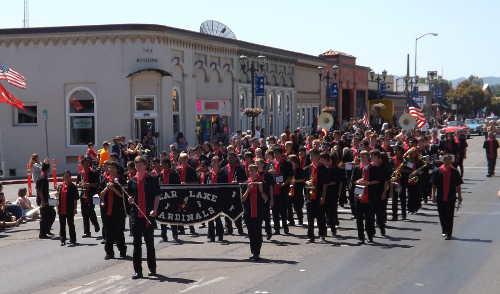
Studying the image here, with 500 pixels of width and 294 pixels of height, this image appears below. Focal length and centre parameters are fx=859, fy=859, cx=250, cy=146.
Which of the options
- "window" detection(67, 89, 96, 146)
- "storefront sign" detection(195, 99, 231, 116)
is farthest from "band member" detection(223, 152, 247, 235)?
"storefront sign" detection(195, 99, 231, 116)

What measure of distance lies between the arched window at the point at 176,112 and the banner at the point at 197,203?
22.7 metres

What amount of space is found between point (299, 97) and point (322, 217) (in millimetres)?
43934

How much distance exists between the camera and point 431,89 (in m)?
107

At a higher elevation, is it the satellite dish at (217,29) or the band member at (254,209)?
the satellite dish at (217,29)

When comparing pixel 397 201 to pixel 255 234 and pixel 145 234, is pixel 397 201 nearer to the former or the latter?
pixel 255 234

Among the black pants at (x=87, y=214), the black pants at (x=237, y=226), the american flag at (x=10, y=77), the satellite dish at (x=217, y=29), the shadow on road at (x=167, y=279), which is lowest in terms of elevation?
the shadow on road at (x=167, y=279)

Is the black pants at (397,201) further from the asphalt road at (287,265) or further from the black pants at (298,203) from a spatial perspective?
the black pants at (298,203)

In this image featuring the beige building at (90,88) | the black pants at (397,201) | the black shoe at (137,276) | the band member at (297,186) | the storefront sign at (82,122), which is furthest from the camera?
the storefront sign at (82,122)

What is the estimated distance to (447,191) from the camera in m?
16.2

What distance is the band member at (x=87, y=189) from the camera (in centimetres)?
1736

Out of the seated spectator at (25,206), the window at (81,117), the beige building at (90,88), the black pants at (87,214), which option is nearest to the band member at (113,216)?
the black pants at (87,214)

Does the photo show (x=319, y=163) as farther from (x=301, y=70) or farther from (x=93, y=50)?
(x=301, y=70)

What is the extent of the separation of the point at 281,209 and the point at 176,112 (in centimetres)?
2169

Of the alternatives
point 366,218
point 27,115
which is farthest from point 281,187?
point 27,115
